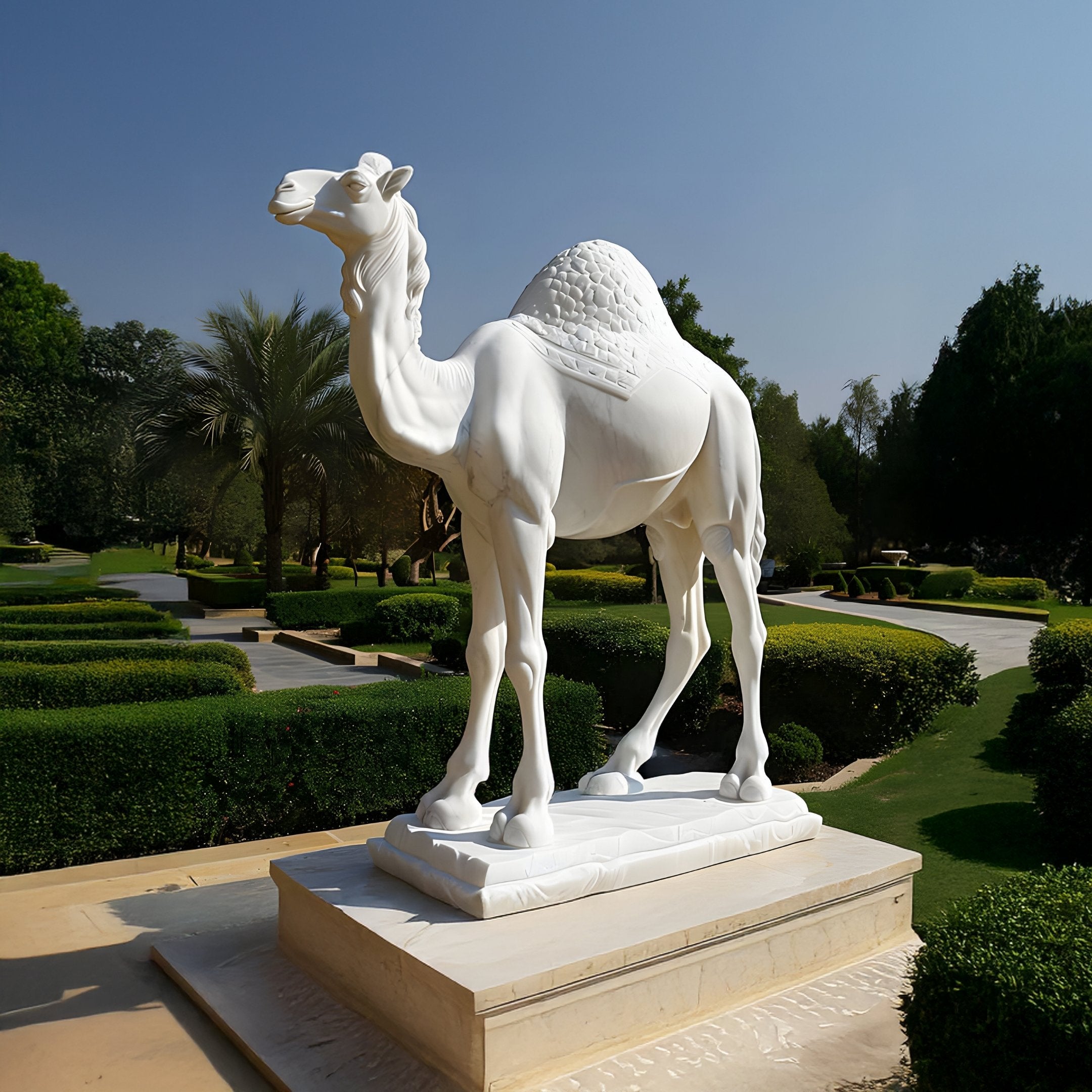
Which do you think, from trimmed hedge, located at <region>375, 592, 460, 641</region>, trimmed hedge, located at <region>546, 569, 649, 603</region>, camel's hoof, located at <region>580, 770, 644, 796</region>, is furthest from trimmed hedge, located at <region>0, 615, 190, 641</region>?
trimmed hedge, located at <region>546, 569, 649, 603</region>

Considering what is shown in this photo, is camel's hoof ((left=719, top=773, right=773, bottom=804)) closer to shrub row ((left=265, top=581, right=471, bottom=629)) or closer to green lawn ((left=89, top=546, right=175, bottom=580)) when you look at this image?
shrub row ((left=265, top=581, right=471, bottom=629))

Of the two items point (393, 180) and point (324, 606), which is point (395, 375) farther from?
point (324, 606)

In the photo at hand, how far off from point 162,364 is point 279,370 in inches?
163

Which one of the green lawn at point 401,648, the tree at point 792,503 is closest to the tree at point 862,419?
the tree at point 792,503

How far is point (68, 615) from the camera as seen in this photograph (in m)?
13.5

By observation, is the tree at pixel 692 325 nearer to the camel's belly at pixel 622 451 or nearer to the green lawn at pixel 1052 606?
the green lawn at pixel 1052 606

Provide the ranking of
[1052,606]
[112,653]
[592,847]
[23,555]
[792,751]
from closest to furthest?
[592,847] < [792,751] < [112,653] < [1052,606] < [23,555]

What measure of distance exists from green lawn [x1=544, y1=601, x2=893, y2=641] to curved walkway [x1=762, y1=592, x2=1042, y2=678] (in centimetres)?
65

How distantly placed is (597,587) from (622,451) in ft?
66.7

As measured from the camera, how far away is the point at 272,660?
15.6 metres

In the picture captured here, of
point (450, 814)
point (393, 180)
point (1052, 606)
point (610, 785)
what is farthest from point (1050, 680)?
point (1052, 606)

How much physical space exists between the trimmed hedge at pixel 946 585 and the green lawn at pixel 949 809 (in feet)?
59.2

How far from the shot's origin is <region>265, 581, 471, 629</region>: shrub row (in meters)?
20.0

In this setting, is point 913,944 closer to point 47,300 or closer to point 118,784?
point 118,784
